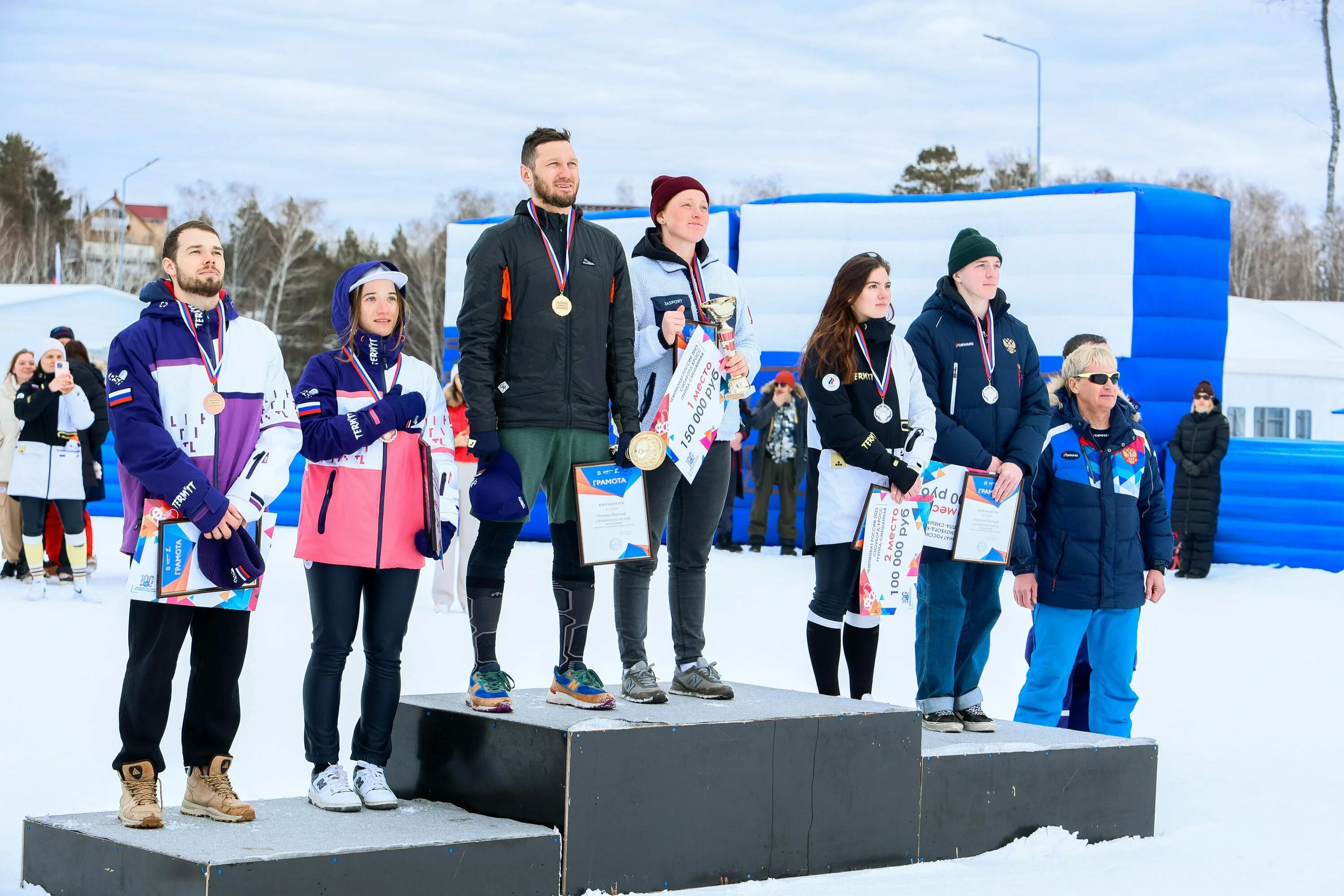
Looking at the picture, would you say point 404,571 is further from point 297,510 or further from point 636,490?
point 297,510

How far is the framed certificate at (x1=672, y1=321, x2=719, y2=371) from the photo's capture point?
4.18 metres

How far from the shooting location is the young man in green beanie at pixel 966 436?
4824 mm

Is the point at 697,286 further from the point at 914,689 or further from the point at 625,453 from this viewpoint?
the point at 914,689

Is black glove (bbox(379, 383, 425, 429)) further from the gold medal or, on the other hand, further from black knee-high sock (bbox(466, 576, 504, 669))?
the gold medal

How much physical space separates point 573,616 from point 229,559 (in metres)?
1.00

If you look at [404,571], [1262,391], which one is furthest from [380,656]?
[1262,391]

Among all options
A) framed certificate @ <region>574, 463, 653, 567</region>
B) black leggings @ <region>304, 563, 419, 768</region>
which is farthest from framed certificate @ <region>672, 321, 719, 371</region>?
black leggings @ <region>304, 563, 419, 768</region>

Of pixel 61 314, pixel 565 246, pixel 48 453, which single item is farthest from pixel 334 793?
pixel 61 314

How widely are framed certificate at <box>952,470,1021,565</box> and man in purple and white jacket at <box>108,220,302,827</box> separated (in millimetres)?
2197

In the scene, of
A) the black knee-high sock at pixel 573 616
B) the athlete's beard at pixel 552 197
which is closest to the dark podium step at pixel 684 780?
the black knee-high sock at pixel 573 616

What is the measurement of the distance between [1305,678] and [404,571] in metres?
5.49

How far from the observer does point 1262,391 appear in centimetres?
1828

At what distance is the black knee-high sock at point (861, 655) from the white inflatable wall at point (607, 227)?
333 inches

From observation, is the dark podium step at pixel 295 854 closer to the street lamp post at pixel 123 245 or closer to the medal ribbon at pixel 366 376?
the medal ribbon at pixel 366 376
